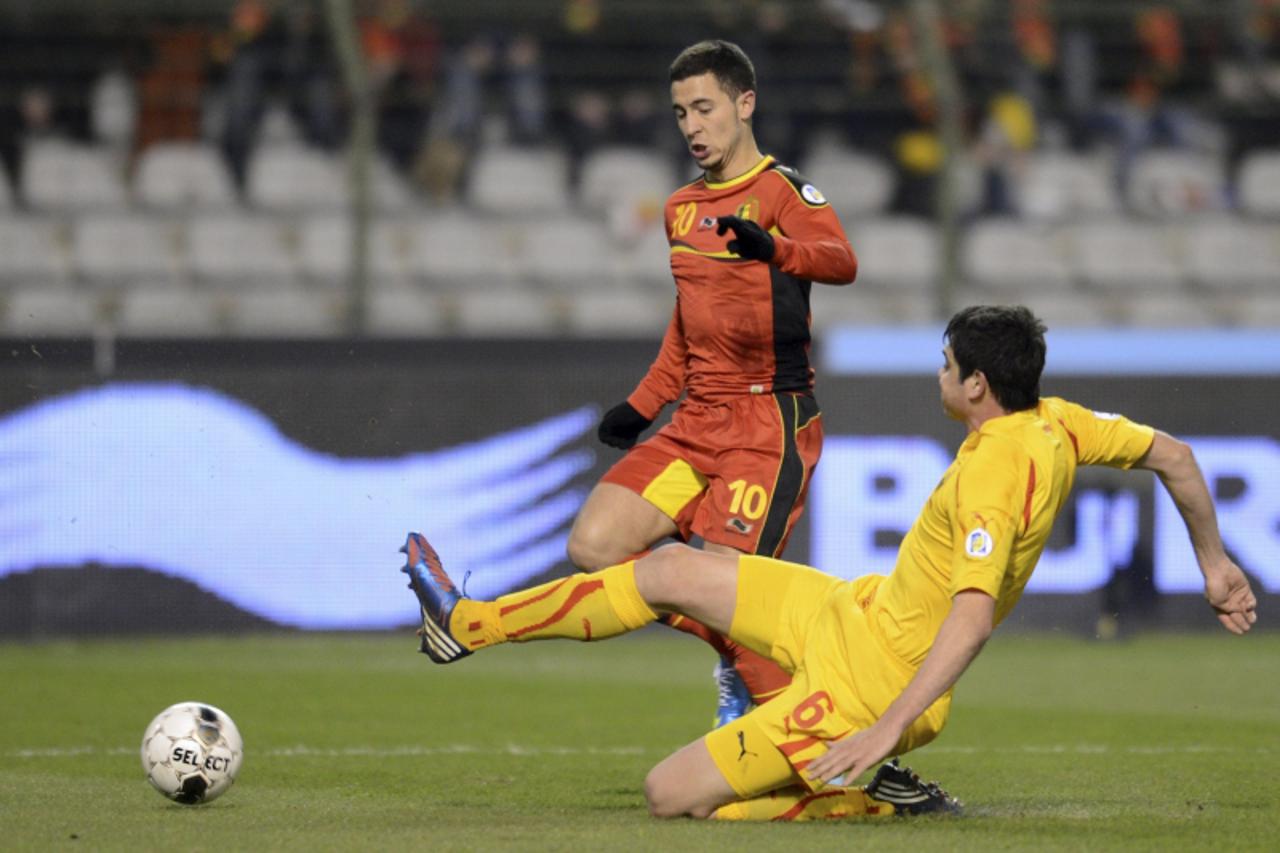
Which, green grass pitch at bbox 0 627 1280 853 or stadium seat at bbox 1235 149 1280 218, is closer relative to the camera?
green grass pitch at bbox 0 627 1280 853

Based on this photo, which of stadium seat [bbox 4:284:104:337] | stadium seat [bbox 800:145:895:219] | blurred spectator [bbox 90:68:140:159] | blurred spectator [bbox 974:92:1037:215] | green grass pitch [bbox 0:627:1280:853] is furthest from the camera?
stadium seat [bbox 800:145:895:219]

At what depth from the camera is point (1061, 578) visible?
10.8 meters

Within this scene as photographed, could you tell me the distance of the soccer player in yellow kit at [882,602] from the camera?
482 cm

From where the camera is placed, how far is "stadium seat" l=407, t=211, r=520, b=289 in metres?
12.2

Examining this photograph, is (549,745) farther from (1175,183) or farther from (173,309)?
(1175,183)

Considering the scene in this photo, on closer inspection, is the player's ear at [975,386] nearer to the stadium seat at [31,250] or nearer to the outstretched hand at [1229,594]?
the outstretched hand at [1229,594]

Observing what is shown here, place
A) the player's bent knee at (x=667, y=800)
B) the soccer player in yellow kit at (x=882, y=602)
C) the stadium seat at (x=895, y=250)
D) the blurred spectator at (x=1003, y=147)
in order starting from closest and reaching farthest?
the soccer player in yellow kit at (x=882, y=602)
the player's bent knee at (x=667, y=800)
the stadium seat at (x=895, y=250)
the blurred spectator at (x=1003, y=147)

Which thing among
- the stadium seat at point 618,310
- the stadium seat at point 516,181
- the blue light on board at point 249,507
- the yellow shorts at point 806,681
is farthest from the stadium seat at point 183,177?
the yellow shorts at point 806,681

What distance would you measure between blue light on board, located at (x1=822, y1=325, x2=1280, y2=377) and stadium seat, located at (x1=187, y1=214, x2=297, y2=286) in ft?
10.7

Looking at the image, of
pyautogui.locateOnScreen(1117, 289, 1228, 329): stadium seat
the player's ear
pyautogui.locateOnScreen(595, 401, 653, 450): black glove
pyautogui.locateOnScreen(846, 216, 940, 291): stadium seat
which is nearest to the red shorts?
pyautogui.locateOnScreen(595, 401, 653, 450): black glove

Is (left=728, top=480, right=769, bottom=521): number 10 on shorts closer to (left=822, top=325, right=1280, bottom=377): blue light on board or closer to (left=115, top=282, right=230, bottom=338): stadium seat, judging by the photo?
(left=822, top=325, right=1280, bottom=377): blue light on board

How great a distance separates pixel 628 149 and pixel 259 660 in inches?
189

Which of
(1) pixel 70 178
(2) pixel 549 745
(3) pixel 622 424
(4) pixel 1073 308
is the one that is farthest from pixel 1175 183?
(3) pixel 622 424

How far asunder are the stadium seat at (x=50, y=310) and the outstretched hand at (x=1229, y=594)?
7067 mm
